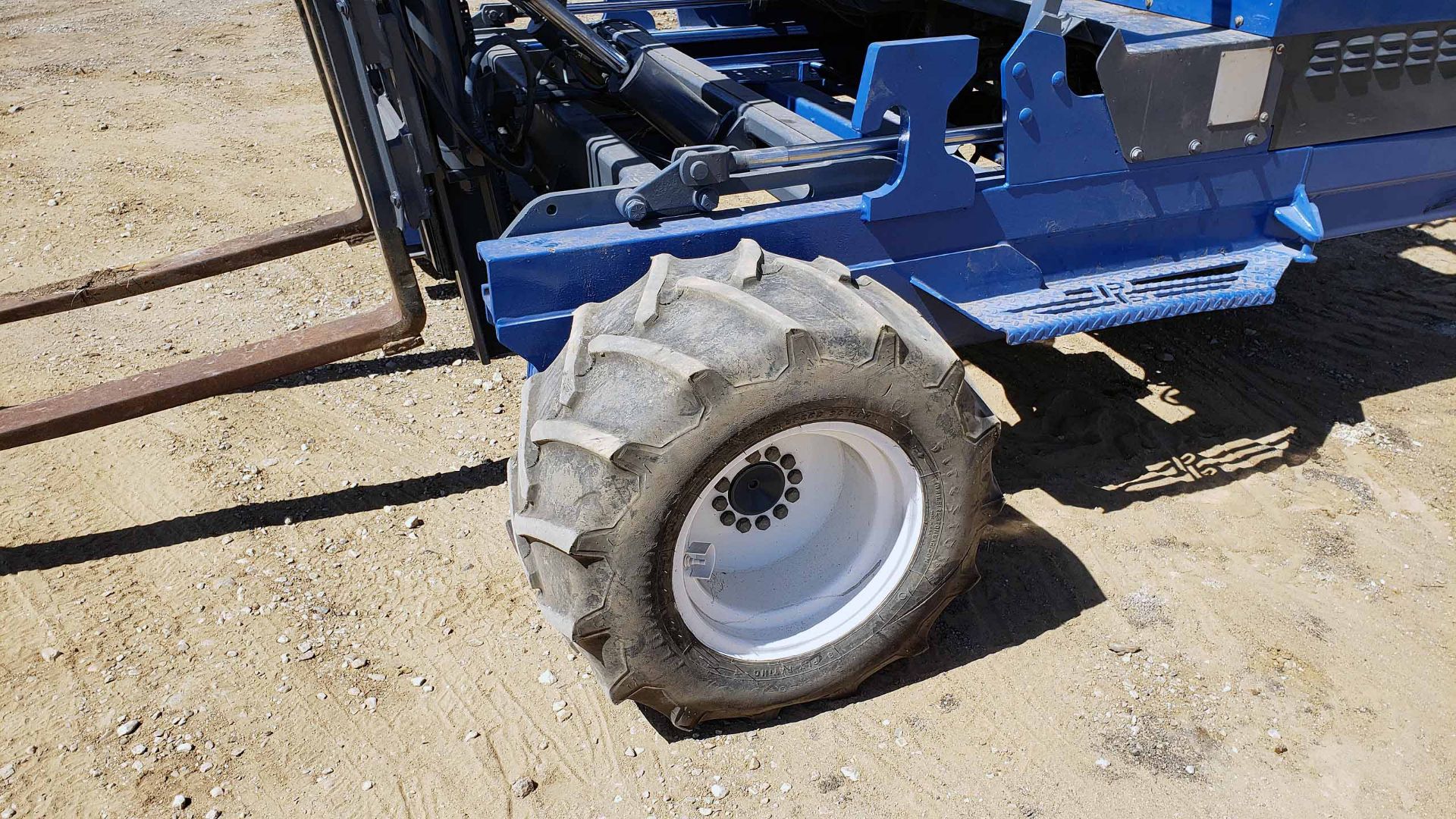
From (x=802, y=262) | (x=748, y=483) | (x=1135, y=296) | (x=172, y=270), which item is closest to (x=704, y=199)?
(x=802, y=262)

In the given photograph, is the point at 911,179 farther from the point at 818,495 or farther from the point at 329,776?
the point at 329,776

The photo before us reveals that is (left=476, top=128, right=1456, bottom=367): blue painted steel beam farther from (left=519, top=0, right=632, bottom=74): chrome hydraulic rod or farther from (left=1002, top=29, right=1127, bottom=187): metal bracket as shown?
(left=519, top=0, right=632, bottom=74): chrome hydraulic rod

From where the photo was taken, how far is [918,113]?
298 centimetres

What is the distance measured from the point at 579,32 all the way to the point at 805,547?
193 cm

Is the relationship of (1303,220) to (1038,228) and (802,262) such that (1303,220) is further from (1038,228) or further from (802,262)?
(802,262)

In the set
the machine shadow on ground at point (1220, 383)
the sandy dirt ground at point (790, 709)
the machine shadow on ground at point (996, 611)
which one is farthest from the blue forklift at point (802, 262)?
the machine shadow on ground at point (1220, 383)

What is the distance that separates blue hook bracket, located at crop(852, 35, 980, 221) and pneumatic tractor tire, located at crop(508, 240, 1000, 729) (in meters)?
0.34

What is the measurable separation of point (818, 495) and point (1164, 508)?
1.57 metres

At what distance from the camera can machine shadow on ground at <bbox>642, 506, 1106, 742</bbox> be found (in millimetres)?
2969

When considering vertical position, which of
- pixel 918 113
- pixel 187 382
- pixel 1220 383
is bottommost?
pixel 1220 383

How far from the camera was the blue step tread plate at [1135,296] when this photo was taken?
10.3ft

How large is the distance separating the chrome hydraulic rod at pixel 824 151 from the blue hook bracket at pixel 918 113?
6 cm

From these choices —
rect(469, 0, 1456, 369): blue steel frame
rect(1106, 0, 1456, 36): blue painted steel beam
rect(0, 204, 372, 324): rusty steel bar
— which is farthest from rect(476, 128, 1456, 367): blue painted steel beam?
rect(0, 204, 372, 324): rusty steel bar

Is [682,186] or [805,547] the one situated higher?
[682,186]
